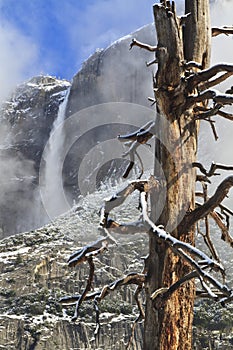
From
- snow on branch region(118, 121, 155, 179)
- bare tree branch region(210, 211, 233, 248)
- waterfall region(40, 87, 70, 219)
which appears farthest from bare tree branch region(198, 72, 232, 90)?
waterfall region(40, 87, 70, 219)

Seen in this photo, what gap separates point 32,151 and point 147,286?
67589 mm

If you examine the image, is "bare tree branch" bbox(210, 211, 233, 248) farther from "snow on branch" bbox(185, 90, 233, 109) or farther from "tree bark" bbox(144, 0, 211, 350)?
"snow on branch" bbox(185, 90, 233, 109)

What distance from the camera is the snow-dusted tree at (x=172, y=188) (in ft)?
11.4

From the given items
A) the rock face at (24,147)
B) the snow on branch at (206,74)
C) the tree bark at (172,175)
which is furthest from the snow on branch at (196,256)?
the rock face at (24,147)

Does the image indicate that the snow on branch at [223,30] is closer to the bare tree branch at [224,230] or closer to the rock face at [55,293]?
the bare tree branch at [224,230]

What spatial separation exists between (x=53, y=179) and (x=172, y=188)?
54.5 metres

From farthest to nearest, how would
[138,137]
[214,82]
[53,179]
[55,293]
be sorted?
[53,179] → [55,293] → [138,137] → [214,82]

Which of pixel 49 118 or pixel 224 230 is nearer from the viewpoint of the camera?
pixel 224 230

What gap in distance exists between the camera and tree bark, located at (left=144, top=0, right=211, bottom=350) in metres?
3.48

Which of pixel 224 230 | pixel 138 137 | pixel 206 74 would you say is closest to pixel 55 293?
pixel 224 230

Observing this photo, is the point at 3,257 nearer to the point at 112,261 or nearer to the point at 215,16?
the point at 112,261

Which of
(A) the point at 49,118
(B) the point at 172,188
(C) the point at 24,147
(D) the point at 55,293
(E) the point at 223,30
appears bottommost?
(B) the point at 172,188

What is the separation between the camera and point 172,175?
3754 mm

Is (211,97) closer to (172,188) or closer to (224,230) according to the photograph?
(172,188)
